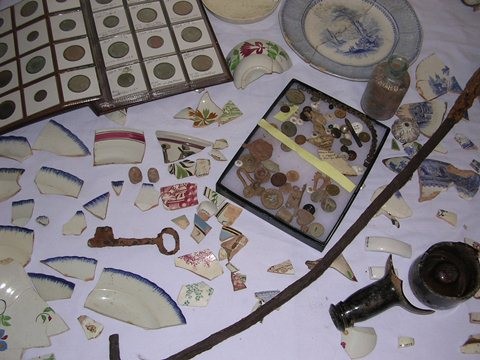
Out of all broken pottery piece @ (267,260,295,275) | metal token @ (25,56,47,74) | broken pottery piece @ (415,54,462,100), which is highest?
metal token @ (25,56,47,74)

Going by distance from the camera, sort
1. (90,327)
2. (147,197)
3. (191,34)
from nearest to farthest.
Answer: (90,327) < (147,197) < (191,34)

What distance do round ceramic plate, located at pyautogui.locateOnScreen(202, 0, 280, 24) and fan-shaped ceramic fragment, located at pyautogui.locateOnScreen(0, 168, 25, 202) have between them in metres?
0.50

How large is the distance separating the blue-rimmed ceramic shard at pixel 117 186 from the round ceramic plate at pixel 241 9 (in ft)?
1.33

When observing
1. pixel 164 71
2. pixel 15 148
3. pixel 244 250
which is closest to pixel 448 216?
pixel 244 250

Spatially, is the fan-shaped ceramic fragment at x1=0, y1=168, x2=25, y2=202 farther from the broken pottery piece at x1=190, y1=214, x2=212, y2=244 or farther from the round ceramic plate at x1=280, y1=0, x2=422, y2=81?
the round ceramic plate at x1=280, y1=0, x2=422, y2=81

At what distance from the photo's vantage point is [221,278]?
29.9 inches

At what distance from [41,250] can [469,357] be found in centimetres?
70

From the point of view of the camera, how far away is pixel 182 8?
940 mm

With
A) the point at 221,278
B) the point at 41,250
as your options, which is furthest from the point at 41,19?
the point at 221,278

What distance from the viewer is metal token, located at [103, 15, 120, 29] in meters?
0.91

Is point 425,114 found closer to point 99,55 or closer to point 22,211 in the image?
point 99,55

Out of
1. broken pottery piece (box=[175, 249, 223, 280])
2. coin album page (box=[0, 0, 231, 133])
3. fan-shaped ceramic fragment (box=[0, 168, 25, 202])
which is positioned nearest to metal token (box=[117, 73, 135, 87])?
coin album page (box=[0, 0, 231, 133])

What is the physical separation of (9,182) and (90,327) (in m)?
0.29

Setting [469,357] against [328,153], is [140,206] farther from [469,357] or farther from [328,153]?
[469,357]
